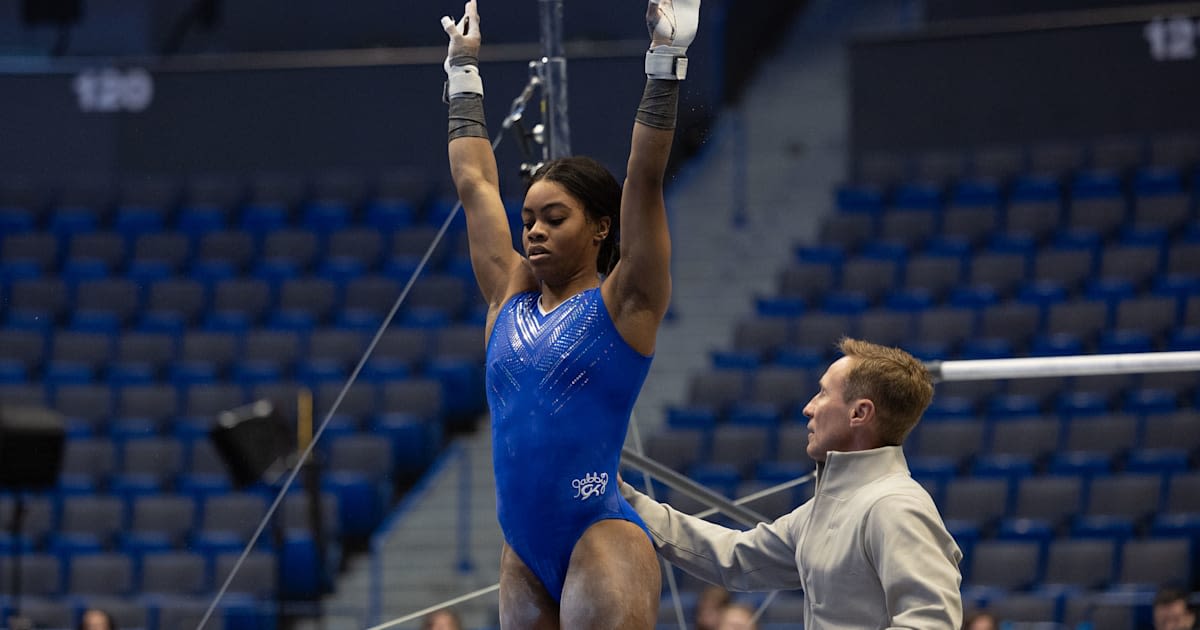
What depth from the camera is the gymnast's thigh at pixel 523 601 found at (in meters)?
2.53

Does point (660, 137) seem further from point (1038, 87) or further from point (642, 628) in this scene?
point (1038, 87)

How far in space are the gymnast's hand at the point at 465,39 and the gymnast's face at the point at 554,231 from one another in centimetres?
44

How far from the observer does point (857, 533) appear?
7.83ft

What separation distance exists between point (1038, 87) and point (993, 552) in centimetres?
560

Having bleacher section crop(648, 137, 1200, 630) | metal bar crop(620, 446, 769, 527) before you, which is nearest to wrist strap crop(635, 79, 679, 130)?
metal bar crop(620, 446, 769, 527)

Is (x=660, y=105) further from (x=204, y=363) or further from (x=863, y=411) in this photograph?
(x=204, y=363)

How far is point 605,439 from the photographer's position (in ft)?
8.15

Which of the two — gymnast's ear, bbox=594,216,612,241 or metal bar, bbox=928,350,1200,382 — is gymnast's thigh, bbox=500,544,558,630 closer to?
gymnast's ear, bbox=594,216,612,241

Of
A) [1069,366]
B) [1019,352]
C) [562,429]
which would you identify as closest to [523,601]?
[562,429]

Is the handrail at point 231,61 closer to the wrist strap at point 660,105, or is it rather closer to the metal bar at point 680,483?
the metal bar at point 680,483

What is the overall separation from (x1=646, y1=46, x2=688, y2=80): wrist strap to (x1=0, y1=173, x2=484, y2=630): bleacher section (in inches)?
111

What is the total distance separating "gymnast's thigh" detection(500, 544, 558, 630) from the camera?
2.53m

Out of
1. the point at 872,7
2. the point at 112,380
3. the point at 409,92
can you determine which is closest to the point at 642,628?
the point at 112,380

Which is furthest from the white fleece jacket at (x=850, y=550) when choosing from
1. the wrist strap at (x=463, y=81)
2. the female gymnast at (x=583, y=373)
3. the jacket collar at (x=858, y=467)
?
A: the wrist strap at (x=463, y=81)
